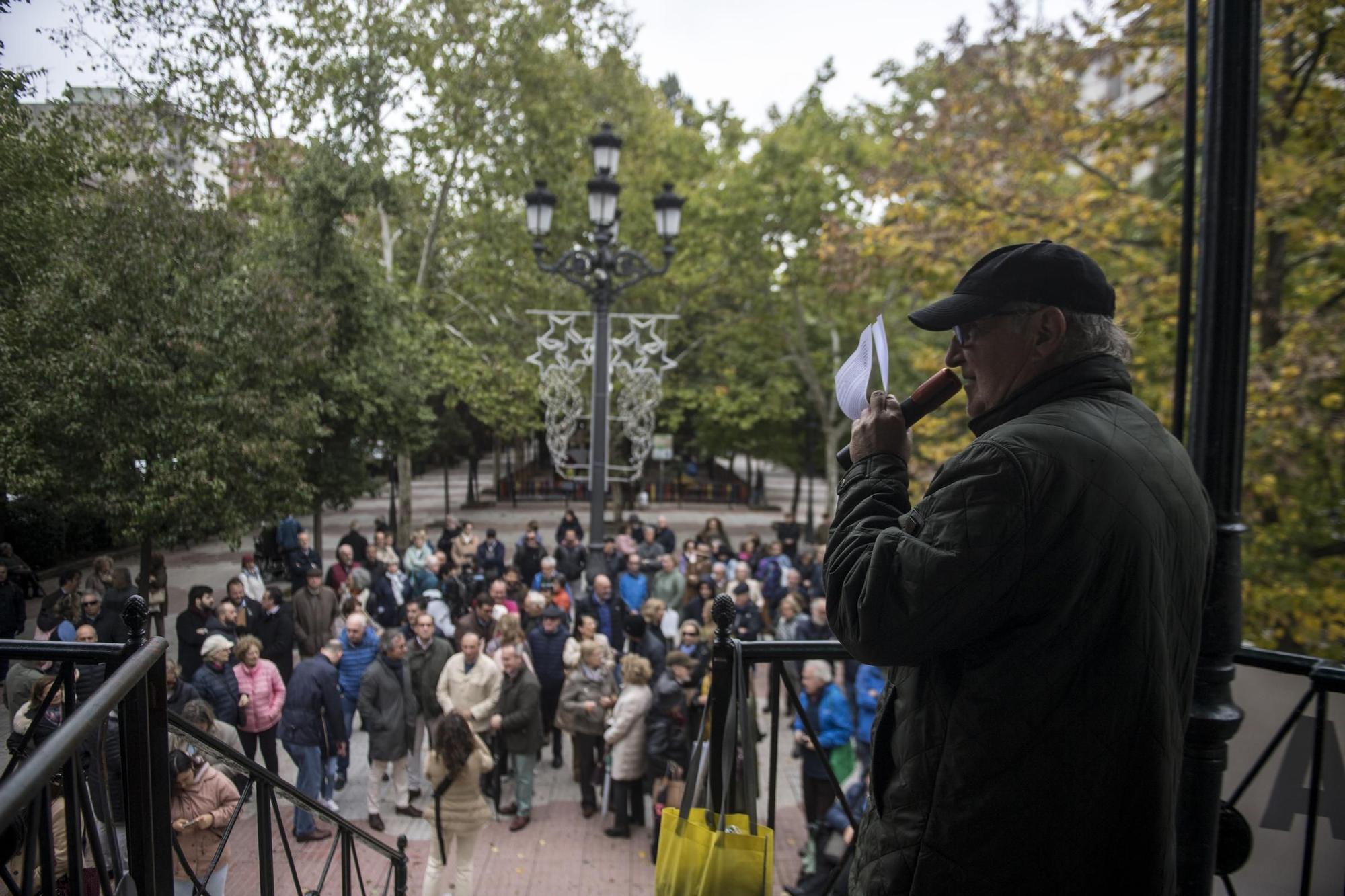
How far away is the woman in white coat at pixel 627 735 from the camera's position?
7691mm

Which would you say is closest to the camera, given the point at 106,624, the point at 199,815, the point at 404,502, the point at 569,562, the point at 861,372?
the point at 861,372

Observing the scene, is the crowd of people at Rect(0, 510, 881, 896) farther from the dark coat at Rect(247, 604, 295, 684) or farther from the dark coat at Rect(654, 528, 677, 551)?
the dark coat at Rect(654, 528, 677, 551)

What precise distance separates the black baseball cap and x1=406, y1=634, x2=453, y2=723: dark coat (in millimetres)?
7355

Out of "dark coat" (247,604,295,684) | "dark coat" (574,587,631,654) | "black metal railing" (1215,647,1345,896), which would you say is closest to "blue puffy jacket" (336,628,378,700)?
"dark coat" (247,604,295,684)

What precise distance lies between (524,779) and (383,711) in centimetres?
132

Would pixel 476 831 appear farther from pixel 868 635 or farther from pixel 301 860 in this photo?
pixel 868 635

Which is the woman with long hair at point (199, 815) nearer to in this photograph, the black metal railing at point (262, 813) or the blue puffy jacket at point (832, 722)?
the black metal railing at point (262, 813)

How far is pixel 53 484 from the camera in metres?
2.60

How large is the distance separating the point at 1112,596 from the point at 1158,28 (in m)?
9.51

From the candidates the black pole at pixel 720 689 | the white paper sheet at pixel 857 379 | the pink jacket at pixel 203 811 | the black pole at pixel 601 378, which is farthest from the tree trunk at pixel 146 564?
the black pole at pixel 601 378

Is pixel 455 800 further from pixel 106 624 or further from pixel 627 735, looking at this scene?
pixel 106 624

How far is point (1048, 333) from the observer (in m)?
1.72

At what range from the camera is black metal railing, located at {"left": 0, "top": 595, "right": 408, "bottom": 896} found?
1.40m

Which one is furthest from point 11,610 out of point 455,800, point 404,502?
point 404,502
